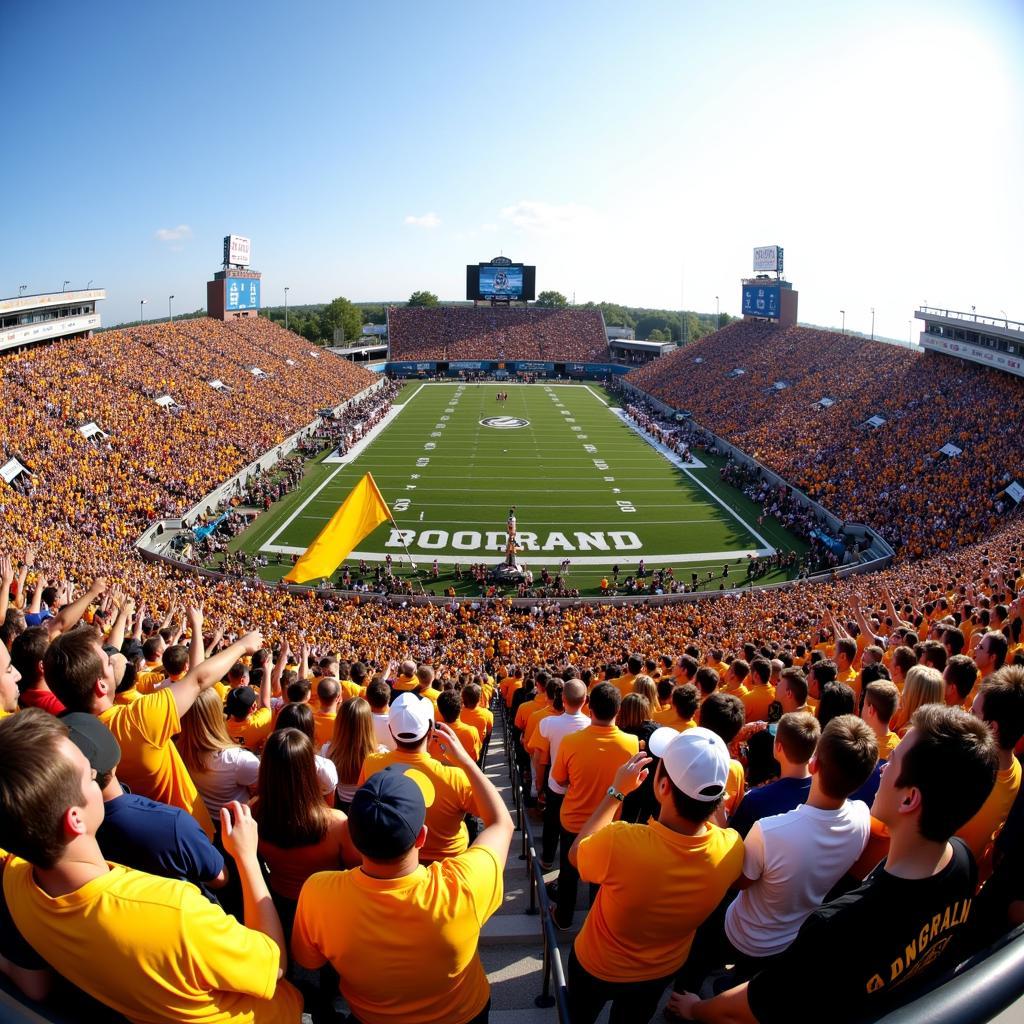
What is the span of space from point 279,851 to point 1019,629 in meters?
8.93

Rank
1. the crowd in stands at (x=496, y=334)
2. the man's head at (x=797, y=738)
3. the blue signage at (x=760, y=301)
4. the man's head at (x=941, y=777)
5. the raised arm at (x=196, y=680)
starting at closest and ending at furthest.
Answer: the man's head at (x=941, y=777) → the man's head at (x=797, y=738) → the raised arm at (x=196, y=680) → the blue signage at (x=760, y=301) → the crowd in stands at (x=496, y=334)

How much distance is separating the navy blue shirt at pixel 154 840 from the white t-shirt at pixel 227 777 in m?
1.36

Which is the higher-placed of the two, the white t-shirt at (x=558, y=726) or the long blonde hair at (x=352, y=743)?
the long blonde hair at (x=352, y=743)

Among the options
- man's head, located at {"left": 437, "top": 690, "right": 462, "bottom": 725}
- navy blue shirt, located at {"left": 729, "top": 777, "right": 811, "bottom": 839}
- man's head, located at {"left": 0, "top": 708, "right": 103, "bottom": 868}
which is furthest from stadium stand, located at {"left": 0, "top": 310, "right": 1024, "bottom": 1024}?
man's head, located at {"left": 437, "top": 690, "right": 462, "bottom": 725}

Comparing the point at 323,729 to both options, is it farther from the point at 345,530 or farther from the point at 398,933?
the point at 345,530

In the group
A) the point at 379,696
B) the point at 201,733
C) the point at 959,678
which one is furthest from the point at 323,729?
the point at 959,678

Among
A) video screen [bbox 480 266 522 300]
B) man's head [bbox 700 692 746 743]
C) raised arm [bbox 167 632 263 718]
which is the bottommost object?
man's head [bbox 700 692 746 743]

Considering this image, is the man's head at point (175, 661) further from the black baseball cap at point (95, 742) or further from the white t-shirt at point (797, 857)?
the white t-shirt at point (797, 857)

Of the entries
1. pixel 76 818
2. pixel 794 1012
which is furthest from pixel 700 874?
pixel 76 818

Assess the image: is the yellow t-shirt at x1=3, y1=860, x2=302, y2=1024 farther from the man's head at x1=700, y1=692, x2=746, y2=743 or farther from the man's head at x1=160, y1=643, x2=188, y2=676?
the man's head at x1=160, y1=643, x2=188, y2=676

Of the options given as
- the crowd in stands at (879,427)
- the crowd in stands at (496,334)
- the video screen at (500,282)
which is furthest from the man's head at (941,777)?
the video screen at (500,282)

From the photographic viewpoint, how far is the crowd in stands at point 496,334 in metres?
88.8

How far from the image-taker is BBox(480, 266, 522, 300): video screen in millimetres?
89375

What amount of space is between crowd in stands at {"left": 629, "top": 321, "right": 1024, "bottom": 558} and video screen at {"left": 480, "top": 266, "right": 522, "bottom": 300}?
30533mm
